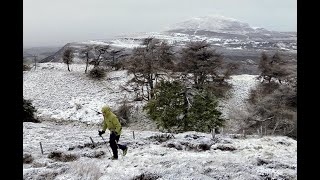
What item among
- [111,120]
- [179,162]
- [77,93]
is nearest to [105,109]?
[111,120]

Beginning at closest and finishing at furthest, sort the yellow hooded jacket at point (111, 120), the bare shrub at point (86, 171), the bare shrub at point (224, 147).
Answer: the bare shrub at point (86, 171) → the yellow hooded jacket at point (111, 120) → the bare shrub at point (224, 147)

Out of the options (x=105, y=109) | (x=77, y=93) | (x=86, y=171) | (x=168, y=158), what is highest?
(x=105, y=109)

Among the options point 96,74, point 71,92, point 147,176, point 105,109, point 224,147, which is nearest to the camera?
point 147,176

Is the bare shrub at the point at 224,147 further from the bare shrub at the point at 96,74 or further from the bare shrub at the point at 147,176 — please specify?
the bare shrub at the point at 96,74

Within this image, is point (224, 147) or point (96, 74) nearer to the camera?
point (224, 147)

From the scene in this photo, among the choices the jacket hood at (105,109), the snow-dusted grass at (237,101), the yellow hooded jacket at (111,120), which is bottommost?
the snow-dusted grass at (237,101)

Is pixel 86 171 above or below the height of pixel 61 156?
above

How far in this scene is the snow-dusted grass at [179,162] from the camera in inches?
383

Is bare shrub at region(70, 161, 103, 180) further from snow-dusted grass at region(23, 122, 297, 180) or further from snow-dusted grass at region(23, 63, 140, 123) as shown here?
snow-dusted grass at region(23, 63, 140, 123)

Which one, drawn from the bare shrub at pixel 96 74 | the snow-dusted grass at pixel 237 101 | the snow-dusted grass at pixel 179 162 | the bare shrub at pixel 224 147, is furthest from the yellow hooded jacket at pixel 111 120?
the bare shrub at pixel 96 74

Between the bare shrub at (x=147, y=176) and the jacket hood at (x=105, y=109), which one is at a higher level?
the jacket hood at (x=105, y=109)

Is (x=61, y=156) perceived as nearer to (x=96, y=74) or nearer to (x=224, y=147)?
(x=224, y=147)

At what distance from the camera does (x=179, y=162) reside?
36.2ft

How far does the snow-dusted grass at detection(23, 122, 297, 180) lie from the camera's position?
31.9ft
